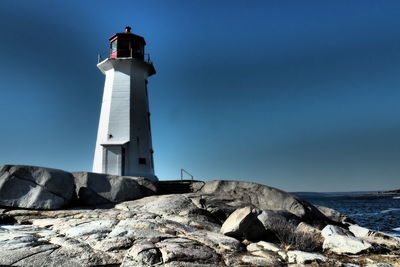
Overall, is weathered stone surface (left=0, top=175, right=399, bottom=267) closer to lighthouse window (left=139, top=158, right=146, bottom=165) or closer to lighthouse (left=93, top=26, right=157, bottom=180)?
lighthouse (left=93, top=26, right=157, bottom=180)

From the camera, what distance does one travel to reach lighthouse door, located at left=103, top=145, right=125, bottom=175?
18031mm

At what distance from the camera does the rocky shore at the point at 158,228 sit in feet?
19.5

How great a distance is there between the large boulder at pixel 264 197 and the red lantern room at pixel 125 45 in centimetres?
1117

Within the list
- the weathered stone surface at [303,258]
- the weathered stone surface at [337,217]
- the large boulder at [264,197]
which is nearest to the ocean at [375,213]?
the weathered stone surface at [337,217]

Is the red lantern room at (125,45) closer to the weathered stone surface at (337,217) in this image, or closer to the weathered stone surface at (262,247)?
the weathered stone surface at (337,217)

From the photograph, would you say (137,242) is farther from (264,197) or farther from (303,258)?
(264,197)

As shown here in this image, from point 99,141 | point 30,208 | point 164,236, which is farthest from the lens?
point 99,141

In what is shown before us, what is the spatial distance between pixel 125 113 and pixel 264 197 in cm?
1057

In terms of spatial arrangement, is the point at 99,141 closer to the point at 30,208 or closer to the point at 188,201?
the point at 30,208

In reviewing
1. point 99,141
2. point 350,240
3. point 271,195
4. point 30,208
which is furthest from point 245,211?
point 99,141

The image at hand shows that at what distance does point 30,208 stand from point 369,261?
33.7 feet

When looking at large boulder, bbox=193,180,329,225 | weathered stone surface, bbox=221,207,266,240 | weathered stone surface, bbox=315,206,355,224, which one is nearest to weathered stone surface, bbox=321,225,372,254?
weathered stone surface, bbox=221,207,266,240

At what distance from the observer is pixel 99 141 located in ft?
62.4

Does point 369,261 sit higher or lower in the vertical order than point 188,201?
lower
